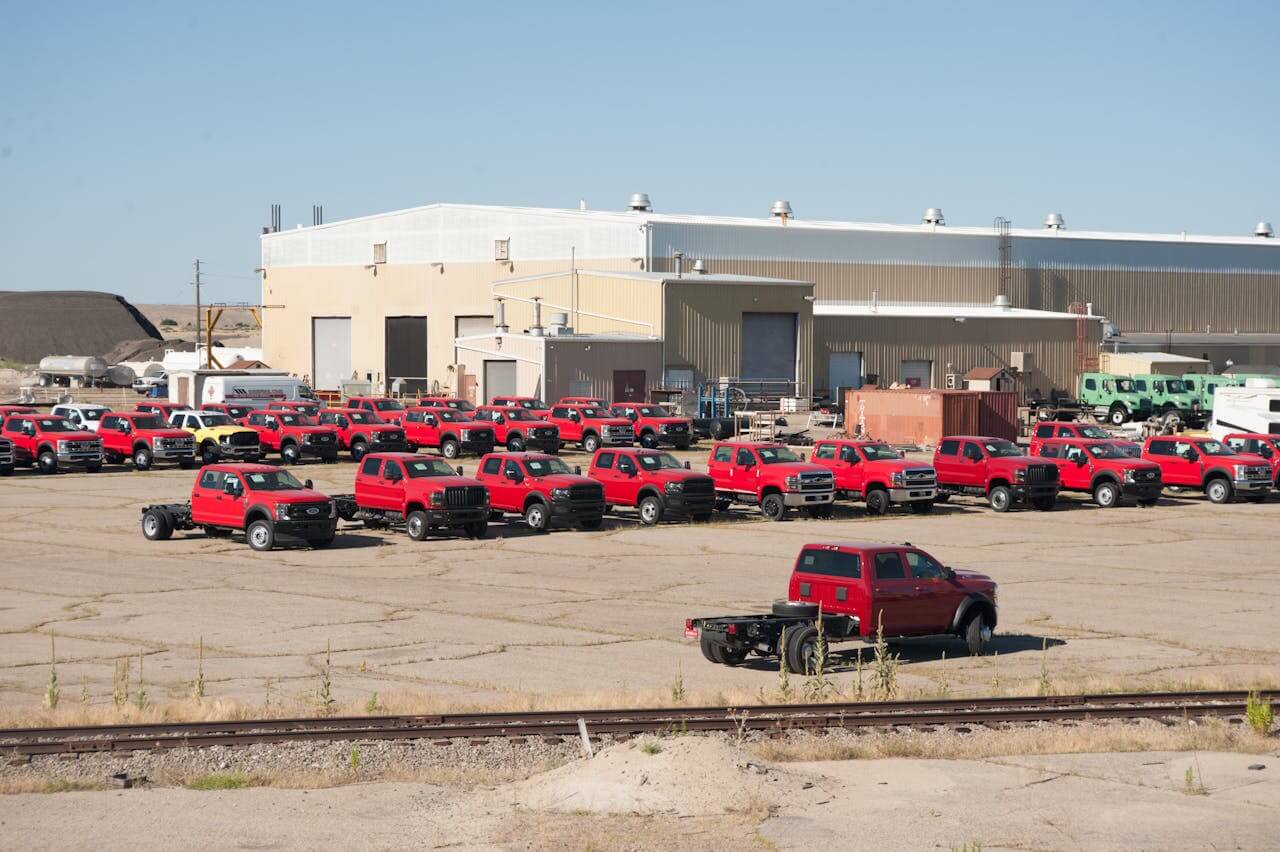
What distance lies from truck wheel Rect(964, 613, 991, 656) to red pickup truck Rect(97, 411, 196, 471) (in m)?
33.3

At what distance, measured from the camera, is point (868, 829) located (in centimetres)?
1340

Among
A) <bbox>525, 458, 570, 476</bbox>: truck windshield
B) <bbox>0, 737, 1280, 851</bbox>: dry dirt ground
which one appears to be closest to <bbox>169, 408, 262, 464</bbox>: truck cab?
<bbox>525, 458, 570, 476</bbox>: truck windshield

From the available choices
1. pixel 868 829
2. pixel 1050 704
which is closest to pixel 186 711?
pixel 868 829

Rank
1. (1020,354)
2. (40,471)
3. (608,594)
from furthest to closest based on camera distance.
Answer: (1020,354), (40,471), (608,594)

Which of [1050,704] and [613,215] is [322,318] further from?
[1050,704]

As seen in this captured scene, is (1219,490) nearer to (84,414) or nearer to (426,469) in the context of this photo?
(426,469)

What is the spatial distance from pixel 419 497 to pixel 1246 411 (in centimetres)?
3253

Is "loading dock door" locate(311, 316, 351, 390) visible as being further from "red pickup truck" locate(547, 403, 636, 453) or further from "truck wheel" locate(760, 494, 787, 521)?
"truck wheel" locate(760, 494, 787, 521)

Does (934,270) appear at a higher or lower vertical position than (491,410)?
higher

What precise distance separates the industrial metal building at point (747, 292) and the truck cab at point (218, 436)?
2212cm

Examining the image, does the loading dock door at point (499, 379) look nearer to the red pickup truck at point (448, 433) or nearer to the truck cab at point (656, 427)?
the truck cab at point (656, 427)

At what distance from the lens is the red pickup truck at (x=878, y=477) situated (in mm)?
38969

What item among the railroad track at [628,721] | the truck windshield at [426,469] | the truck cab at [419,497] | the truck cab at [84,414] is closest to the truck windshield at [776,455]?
the truck cab at [419,497]

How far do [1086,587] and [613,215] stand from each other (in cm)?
5767
